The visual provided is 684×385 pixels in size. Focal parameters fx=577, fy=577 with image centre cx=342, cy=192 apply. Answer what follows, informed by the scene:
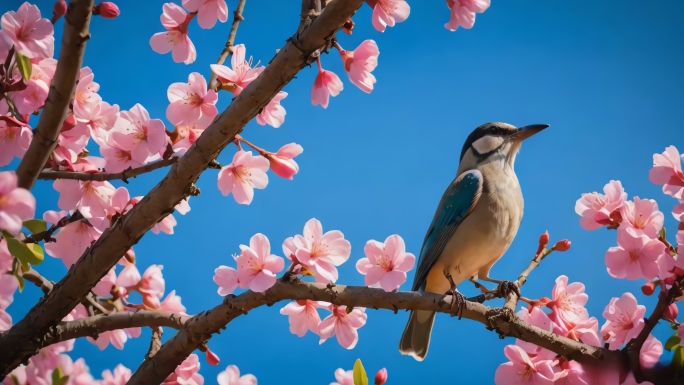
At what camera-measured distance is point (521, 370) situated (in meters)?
1.67

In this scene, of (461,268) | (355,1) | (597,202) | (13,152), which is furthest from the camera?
(461,268)

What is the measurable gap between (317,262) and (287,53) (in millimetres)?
558

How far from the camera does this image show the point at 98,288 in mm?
1837

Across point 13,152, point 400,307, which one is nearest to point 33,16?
point 13,152

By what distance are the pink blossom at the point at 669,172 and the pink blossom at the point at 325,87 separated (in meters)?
0.97

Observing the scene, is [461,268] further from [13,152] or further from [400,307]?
[13,152]

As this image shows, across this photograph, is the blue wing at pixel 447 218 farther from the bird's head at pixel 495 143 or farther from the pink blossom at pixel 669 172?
the pink blossom at pixel 669 172

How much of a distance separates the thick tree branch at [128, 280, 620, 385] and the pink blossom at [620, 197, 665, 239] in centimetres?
37

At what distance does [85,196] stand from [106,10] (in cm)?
53

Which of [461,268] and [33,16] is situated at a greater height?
[33,16]

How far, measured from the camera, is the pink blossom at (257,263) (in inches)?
61.5

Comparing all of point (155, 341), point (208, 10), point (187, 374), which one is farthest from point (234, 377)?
point (208, 10)

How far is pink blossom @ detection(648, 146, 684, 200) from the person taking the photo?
67.8 inches

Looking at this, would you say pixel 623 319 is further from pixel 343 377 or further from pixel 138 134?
pixel 138 134
